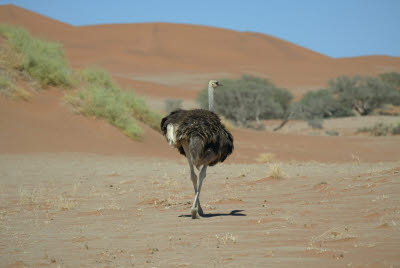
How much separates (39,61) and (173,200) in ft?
41.3

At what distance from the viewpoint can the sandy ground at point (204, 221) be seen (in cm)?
522

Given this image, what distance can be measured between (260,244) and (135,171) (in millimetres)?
9112

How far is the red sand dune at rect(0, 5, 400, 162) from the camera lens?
61.1ft

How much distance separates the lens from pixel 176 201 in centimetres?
964

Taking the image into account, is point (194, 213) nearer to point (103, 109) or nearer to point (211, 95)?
point (211, 95)

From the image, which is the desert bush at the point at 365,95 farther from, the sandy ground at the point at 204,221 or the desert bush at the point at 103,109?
the sandy ground at the point at 204,221

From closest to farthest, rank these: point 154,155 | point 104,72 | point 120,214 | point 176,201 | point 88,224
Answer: point 88,224
point 120,214
point 176,201
point 154,155
point 104,72

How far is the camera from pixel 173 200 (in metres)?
9.74

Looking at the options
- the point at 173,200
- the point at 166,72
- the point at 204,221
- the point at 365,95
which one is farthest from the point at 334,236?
the point at 166,72

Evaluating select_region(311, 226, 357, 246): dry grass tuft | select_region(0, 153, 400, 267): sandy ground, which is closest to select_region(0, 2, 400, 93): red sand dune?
select_region(0, 153, 400, 267): sandy ground

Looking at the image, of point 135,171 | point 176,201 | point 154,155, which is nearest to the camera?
point 176,201

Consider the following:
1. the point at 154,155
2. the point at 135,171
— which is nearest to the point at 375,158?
the point at 154,155

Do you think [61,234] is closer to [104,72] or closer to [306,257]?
[306,257]

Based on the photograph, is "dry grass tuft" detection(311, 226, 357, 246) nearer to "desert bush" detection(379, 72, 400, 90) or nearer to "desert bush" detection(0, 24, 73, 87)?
"desert bush" detection(0, 24, 73, 87)
